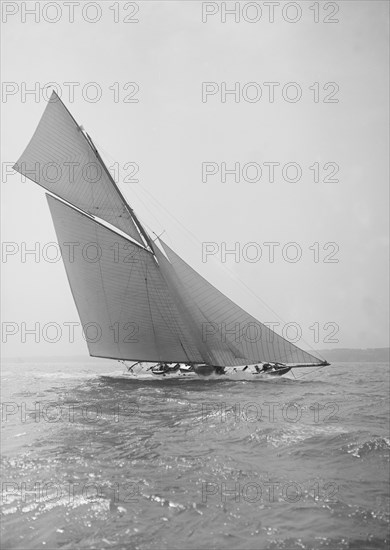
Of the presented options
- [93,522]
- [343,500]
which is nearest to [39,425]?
[93,522]

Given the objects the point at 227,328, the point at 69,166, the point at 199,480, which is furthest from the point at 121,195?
the point at 199,480

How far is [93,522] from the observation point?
291 inches

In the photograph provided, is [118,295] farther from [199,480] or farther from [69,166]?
[199,480]

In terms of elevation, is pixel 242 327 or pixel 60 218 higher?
pixel 60 218

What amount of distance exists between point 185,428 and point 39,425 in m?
5.75

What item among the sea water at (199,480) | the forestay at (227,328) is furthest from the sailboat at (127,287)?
the sea water at (199,480)

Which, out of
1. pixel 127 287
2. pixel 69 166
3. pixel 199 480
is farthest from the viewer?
pixel 69 166

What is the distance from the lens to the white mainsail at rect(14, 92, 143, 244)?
37.9m

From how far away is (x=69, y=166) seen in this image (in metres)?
38.8

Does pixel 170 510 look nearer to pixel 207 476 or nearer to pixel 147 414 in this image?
pixel 207 476

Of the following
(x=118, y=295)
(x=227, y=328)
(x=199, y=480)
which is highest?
(x=118, y=295)

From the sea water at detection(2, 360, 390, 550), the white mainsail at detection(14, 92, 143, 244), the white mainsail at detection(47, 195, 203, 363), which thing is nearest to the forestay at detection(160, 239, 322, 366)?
the white mainsail at detection(47, 195, 203, 363)

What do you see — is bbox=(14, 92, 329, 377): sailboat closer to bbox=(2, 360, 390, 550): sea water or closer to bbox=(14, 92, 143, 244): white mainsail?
bbox=(14, 92, 143, 244): white mainsail

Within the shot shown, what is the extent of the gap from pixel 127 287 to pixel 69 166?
1221 cm
